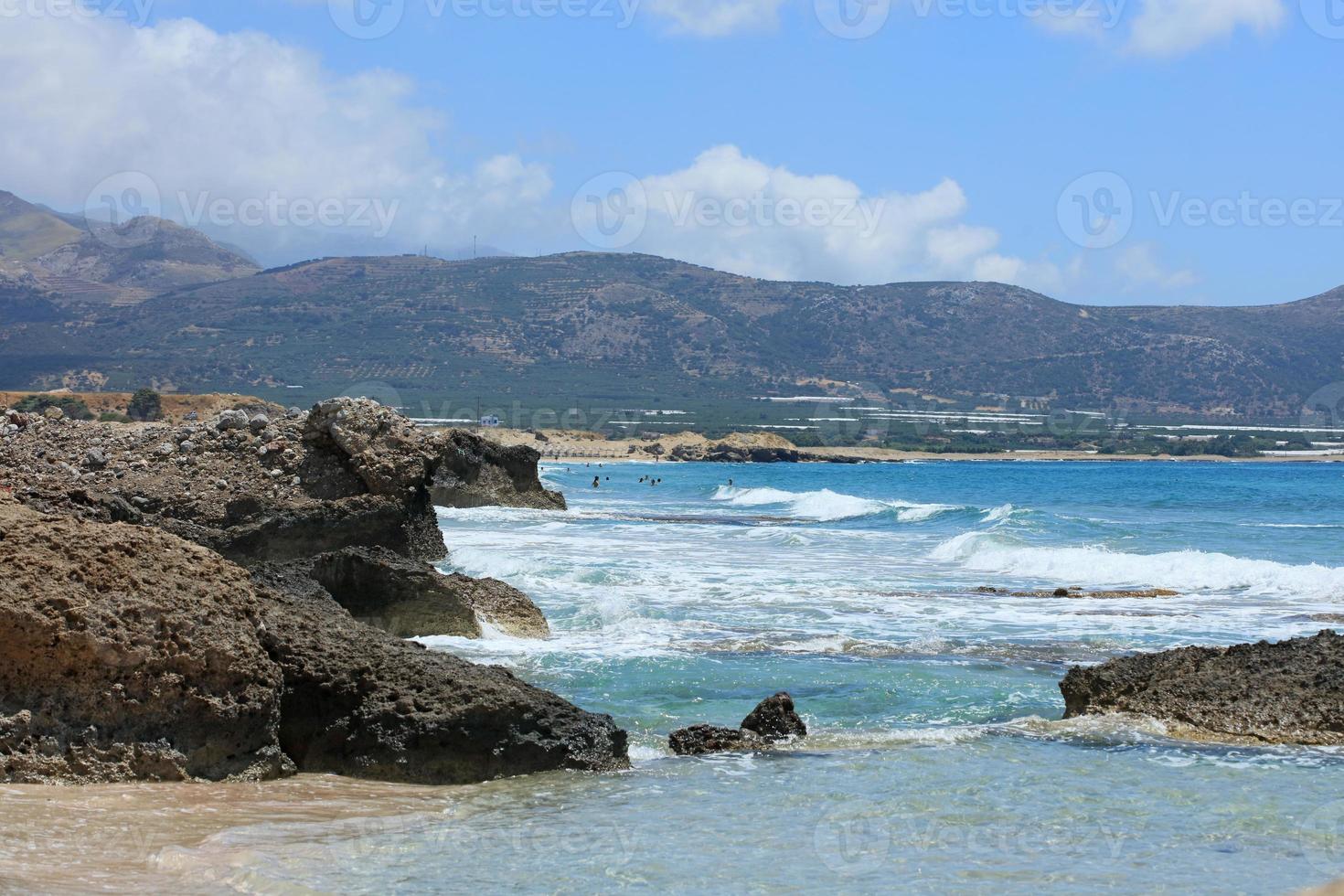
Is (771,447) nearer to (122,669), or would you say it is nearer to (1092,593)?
(1092,593)

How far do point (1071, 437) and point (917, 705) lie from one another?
13128 centimetres

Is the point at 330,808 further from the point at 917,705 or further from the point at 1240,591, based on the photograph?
the point at 1240,591

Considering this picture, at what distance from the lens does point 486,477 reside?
120 feet

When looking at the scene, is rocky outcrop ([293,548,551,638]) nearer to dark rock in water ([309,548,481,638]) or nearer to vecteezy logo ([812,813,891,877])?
dark rock in water ([309,548,481,638])

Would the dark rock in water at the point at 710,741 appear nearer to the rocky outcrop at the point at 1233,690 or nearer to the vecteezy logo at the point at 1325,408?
the rocky outcrop at the point at 1233,690

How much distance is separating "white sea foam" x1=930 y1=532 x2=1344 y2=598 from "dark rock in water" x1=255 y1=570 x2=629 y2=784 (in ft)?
48.6

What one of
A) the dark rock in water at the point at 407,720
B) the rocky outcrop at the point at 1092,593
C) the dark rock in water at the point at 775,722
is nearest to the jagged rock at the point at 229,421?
the dark rock in water at the point at 407,720

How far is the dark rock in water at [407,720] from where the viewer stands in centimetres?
728

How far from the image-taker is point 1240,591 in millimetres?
19562

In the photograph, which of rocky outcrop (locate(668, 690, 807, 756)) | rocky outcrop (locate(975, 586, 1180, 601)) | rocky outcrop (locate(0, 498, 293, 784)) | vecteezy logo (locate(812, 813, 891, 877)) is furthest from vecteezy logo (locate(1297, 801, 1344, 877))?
rocky outcrop (locate(975, 586, 1180, 601))

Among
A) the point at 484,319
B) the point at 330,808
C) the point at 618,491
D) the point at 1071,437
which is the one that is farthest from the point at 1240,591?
the point at 484,319

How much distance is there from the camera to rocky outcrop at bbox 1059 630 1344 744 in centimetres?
859

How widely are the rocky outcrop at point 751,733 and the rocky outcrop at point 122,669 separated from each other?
8.05 feet

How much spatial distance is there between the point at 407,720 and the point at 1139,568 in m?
18.3
